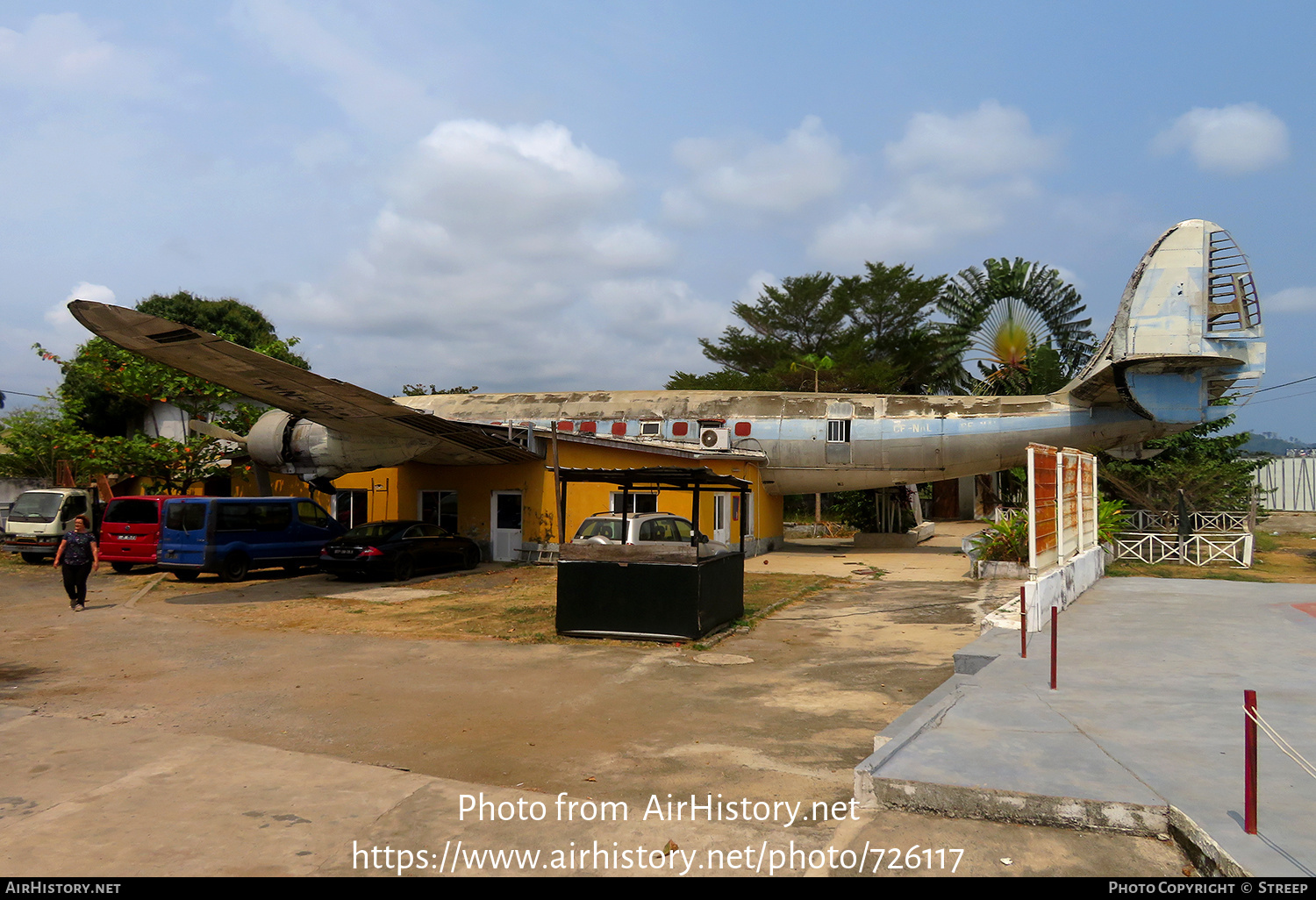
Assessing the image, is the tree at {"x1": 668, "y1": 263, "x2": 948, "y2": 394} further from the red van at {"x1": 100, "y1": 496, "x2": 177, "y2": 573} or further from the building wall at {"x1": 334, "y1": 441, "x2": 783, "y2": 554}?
the red van at {"x1": 100, "y1": 496, "x2": 177, "y2": 573}

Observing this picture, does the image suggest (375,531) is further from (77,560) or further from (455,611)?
(77,560)

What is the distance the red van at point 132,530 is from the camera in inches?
785

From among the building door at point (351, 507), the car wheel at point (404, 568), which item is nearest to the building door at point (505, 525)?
the car wheel at point (404, 568)

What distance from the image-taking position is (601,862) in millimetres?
4484

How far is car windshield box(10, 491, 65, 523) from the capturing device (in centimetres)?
2416

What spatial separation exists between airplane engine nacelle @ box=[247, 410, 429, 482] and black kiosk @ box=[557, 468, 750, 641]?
32.7ft

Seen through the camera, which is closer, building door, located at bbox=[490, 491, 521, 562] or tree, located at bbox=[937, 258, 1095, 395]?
building door, located at bbox=[490, 491, 521, 562]

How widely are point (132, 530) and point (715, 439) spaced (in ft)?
53.5

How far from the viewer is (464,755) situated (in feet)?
21.5

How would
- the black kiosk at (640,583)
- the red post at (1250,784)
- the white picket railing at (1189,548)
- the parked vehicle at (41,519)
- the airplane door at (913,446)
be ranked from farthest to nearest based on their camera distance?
the airplane door at (913,446)
the parked vehicle at (41,519)
the white picket railing at (1189,548)
the black kiosk at (640,583)
the red post at (1250,784)

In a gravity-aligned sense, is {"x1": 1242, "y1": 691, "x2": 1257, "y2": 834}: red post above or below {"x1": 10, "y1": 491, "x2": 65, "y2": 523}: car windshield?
below

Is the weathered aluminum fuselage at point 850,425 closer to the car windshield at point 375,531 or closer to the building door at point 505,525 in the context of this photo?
the building door at point 505,525

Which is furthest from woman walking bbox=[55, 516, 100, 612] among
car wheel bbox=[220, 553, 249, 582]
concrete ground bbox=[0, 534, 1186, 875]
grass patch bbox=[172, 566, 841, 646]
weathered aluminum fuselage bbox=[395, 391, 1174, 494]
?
weathered aluminum fuselage bbox=[395, 391, 1174, 494]

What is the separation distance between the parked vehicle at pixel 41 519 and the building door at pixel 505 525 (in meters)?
12.5
